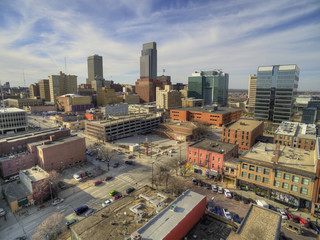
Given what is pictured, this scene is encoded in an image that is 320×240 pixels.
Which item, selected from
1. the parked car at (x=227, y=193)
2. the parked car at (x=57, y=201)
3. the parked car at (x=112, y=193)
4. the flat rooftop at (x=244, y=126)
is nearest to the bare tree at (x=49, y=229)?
the parked car at (x=57, y=201)

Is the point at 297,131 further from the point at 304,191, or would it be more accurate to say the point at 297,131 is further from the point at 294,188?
the point at 304,191

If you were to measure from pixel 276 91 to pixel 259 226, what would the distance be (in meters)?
119

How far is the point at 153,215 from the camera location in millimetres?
32781

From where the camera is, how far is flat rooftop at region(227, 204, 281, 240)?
27842mm

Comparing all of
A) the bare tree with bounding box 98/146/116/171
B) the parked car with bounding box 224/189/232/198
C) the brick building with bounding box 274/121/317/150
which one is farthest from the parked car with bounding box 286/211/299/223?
the bare tree with bounding box 98/146/116/171

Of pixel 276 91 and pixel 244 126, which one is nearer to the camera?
pixel 244 126

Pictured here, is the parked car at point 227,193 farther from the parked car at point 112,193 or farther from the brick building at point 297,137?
the brick building at point 297,137

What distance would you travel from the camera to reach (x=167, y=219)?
3077cm

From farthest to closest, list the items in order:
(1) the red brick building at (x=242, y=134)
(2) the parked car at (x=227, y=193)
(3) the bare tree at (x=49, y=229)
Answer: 1. (1) the red brick building at (x=242, y=134)
2. (2) the parked car at (x=227, y=193)
3. (3) the bare tree at (x=49, y=229)

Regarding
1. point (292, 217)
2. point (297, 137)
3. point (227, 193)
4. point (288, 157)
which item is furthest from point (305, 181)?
point (297, 137)

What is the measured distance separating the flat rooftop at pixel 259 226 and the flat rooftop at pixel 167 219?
8.34 metres

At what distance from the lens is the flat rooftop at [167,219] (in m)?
27.8

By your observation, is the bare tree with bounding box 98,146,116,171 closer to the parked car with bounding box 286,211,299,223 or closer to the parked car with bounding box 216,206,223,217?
the parked car with bounding box 216,206,223,217

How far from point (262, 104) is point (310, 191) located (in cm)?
10082
